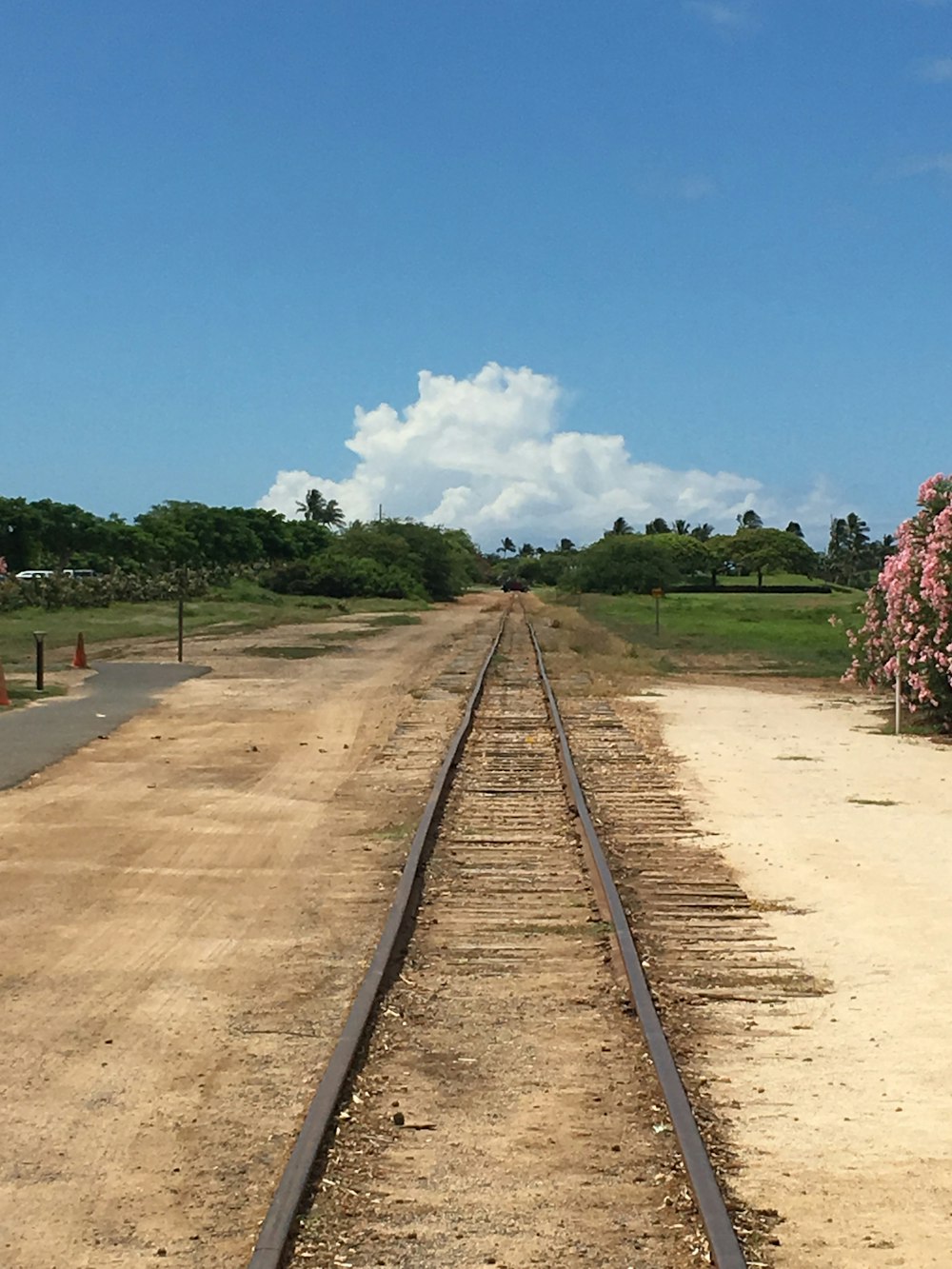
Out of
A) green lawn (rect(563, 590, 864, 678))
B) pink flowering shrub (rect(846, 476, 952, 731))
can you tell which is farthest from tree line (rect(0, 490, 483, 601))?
pink flowering shrub (rect(846, 476, 952, 731))

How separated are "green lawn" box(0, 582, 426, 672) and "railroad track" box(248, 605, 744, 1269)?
984 inches

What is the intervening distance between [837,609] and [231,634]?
46467mm

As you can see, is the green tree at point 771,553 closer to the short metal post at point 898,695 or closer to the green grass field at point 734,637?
the green grass field at point 734,637

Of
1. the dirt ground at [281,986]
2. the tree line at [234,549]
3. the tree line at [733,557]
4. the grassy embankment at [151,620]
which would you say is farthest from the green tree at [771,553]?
the dirt ground at [281,986]

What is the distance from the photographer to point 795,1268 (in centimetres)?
470

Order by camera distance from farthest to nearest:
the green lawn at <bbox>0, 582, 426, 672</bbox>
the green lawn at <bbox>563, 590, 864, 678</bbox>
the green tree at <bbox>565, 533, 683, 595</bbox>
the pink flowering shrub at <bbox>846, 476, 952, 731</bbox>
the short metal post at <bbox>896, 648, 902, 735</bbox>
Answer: the green tree at <bbox>565, 533, 683, 595</bbox> → the green lawn at <bbox>0, 582, 426, 672</bbox> → the green lawn at <bbox>563, 590, 864, 678</bbox> → the short metal post at <bbox>896, 648, 902, 735</bbox> → the pink flowering shrub at <bbox>846, 476, 952, 731</bbox>

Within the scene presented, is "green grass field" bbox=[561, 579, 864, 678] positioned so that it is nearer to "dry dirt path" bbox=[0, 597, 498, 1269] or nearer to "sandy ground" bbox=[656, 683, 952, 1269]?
"sandy ground" bbox=[656, 683, 952, 1269]

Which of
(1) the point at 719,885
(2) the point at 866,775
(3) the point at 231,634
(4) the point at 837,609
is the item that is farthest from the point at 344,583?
(1) the point at 719,885

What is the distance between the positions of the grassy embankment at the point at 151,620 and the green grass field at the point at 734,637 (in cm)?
1286

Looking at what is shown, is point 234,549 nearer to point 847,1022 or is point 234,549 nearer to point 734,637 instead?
point 734,637

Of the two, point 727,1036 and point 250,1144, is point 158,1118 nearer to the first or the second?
point 250,1144

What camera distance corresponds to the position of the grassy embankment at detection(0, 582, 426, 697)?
134 feet

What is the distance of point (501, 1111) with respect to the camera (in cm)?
609

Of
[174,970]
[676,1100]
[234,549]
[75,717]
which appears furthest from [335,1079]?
[234,549]
